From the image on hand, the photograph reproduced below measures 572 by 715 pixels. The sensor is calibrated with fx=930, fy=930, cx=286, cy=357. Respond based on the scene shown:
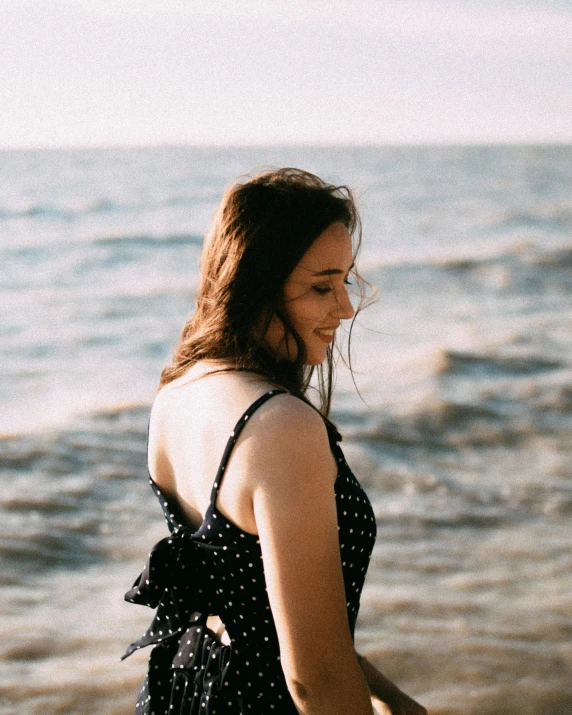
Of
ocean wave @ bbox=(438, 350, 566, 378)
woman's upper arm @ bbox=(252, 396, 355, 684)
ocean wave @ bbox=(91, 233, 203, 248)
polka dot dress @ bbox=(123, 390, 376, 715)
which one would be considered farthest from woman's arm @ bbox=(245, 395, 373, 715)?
ocean wave @ bbox=(91, 233, 203, 248)

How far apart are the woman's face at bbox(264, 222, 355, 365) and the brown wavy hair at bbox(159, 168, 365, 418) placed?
0.05 ft

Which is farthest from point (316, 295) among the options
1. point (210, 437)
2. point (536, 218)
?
point (536, 218)

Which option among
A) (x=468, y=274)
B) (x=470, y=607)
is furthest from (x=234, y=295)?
(x=468, y=274)

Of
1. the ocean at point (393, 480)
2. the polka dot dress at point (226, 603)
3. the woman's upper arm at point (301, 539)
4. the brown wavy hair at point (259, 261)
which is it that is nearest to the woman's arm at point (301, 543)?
the woman's upper arm at point (301, 539)

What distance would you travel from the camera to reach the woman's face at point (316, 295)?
6.16 feet

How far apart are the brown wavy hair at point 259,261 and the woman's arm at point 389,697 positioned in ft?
2.21

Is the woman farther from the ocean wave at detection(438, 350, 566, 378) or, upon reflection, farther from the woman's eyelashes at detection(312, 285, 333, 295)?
the ocean wave at detection(438, 350, 566, 378)

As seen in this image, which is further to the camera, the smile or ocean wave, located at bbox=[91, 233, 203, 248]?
ocean wave, located at bbox=[91, 233, 203, 248]

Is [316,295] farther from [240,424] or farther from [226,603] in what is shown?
[226,603]

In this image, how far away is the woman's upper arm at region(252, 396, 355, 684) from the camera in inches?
60.9

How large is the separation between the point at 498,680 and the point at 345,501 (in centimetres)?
268

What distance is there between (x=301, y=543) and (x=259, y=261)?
1.96 ft

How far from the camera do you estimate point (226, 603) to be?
5.94ft

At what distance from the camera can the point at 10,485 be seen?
21.4 ft
